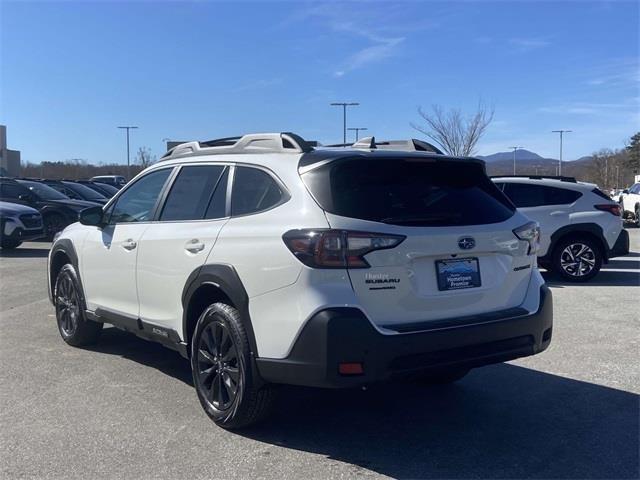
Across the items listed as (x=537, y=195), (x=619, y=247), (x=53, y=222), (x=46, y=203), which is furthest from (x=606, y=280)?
(x=46, y=203)

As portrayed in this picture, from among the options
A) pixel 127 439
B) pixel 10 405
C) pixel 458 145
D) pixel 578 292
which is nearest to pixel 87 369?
pixel 10 405

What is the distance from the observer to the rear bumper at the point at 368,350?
3.57m

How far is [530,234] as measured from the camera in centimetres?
443

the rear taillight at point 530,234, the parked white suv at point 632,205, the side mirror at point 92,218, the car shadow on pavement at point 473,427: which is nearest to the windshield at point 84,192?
the side mirror at point 92,218

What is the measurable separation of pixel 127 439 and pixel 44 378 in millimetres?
1680

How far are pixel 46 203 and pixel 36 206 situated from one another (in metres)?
0.28

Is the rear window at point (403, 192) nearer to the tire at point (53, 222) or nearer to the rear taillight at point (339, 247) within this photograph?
the rear taillight at point (339, 247)

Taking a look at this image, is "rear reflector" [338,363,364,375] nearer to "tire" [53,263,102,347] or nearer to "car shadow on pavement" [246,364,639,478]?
"car shadow on pavement" [246,364,639,478]

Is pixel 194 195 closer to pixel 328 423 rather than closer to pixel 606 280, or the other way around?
pixel 328 423

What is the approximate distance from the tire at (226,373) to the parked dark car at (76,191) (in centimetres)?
1800

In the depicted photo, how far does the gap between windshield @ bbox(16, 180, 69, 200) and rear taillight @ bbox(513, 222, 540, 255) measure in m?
16.8

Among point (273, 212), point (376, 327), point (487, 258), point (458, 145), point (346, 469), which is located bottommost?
point (346, 469)

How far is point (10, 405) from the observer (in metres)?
4.79

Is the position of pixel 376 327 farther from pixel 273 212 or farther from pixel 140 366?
pixel 140 366
